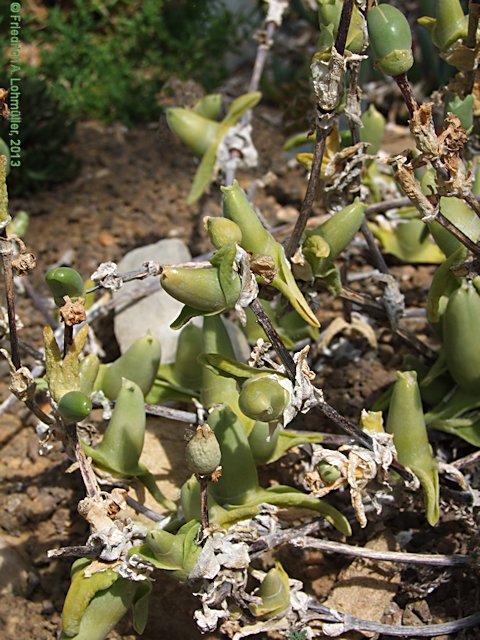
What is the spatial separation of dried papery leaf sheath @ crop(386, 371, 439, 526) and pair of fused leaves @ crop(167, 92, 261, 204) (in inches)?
29.9

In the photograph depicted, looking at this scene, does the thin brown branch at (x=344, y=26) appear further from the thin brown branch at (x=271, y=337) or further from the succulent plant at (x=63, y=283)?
the succulent plant at (x=63, y=283)

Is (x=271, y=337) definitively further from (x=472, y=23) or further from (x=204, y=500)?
(x=472, y=23)

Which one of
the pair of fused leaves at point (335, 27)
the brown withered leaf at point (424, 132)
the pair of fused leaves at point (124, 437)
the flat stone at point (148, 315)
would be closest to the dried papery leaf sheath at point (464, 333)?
the brown withered leaf at point (424, 132)

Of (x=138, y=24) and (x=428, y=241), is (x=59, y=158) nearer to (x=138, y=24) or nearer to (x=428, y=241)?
(x=138, y=24)

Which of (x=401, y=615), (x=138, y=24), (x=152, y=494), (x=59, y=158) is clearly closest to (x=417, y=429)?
(x=401, y=615)

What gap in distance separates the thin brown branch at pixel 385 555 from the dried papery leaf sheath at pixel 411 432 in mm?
91

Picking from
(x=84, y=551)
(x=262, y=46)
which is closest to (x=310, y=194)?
(x=84, y=551)

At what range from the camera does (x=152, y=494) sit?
62.5 inches

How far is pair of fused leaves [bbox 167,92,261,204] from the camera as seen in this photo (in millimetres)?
2004

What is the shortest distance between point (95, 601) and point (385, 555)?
0.47 meters

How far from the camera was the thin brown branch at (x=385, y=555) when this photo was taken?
142 centimetres

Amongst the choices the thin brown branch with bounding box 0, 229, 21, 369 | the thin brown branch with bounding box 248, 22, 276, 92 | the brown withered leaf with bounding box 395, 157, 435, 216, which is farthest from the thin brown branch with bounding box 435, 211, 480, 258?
the thin brown branch with bounding box 248, 22, 276, 92

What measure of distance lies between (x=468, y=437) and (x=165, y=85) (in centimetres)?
196

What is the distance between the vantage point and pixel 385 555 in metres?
1.42
